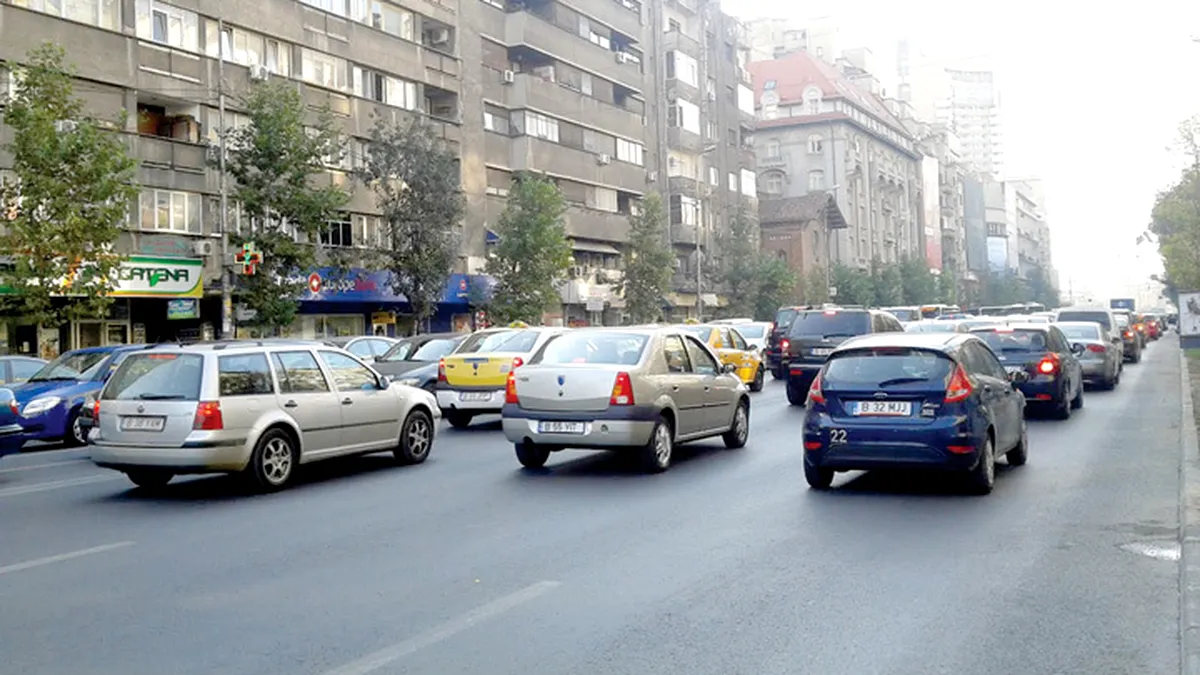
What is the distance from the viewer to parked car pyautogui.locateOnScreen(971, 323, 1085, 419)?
1766 cm

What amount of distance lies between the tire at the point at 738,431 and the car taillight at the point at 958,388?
4.32m

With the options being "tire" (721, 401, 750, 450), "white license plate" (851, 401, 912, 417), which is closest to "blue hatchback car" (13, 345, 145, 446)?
"tire" (721, 401, 750, 450)

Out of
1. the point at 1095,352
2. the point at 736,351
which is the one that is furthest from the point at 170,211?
the point at 1095,352

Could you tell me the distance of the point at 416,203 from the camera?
39.0m

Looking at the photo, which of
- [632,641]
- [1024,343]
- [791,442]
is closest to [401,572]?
[632,641]

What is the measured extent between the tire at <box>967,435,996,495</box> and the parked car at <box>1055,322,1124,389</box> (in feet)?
44.0

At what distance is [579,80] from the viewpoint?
55625 millimetres

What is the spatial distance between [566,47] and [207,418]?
4530cm

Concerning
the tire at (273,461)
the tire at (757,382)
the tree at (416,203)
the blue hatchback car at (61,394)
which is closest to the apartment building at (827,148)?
the tree at (416,203)

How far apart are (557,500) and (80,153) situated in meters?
18.8

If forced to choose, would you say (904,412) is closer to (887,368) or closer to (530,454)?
(887,368)

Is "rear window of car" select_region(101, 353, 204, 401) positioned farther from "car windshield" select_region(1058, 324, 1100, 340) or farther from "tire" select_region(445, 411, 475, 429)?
"car windshield" select_region(1058, 324, 1100, 340)

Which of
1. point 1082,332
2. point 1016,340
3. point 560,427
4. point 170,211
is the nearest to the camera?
point 560,427

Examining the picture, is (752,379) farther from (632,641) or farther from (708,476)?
(632,641)
